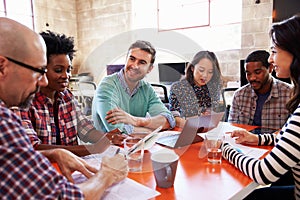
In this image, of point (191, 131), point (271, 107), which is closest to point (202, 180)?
point (191, 131)

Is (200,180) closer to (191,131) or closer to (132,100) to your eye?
(191,131)

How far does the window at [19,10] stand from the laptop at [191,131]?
11.6 feet

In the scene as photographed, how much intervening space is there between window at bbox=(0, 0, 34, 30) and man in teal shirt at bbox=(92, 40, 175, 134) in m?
3.11

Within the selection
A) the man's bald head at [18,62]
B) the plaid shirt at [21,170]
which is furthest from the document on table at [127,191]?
the man's bald head at [18,62]

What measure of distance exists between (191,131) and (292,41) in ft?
1.82

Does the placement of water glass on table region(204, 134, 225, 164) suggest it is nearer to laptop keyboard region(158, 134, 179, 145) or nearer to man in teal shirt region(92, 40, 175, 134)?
laptop keyboard region(158, 134, 179, 145)

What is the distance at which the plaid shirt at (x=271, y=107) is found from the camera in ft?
5.80

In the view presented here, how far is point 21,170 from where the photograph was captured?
0.48m

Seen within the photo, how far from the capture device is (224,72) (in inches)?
129

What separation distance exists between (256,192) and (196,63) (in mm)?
1197

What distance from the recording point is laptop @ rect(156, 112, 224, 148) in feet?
3.74

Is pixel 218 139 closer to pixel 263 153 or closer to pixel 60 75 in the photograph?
pixel 263 153

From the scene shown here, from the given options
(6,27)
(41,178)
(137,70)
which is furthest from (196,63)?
(41,178)

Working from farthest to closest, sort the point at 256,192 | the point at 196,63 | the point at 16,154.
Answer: the point at 196,63 < the point at 256,192 < the point at 16,154
